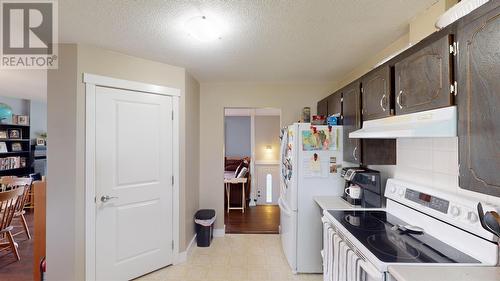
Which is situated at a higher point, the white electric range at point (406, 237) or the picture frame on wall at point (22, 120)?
the picture frame on wall at point (22, 120)

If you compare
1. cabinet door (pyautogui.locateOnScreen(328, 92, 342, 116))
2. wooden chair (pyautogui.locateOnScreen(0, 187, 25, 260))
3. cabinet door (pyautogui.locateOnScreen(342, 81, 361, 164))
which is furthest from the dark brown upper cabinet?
wooden chair (pyautogui.locateOnScreen(0, 187, 25, 260))

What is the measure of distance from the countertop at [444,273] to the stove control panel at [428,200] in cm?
35

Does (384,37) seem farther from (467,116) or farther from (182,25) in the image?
(182,25)

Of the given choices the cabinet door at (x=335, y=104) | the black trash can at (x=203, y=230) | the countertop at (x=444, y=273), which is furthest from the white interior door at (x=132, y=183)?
the countertop at (x=444, y=273)

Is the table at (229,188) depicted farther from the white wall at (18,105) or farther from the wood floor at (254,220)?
the white wall at (18,105)

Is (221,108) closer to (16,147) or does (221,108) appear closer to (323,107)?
(323,107)

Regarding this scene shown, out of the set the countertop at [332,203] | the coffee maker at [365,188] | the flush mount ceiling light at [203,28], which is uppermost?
the flush mount ceiling light at [203,28]

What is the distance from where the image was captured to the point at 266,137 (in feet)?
18.9

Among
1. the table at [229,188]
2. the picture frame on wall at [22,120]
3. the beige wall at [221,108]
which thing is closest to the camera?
the beige wall at [221,108]

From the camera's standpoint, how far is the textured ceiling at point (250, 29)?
1505mm

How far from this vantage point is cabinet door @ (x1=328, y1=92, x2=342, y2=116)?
253 centimetres

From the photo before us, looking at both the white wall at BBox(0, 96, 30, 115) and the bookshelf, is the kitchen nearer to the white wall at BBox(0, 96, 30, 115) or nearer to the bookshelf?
the bookshelf

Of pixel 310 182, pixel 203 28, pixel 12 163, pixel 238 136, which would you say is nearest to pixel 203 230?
pixel 310 182

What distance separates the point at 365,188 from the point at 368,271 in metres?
1.09
